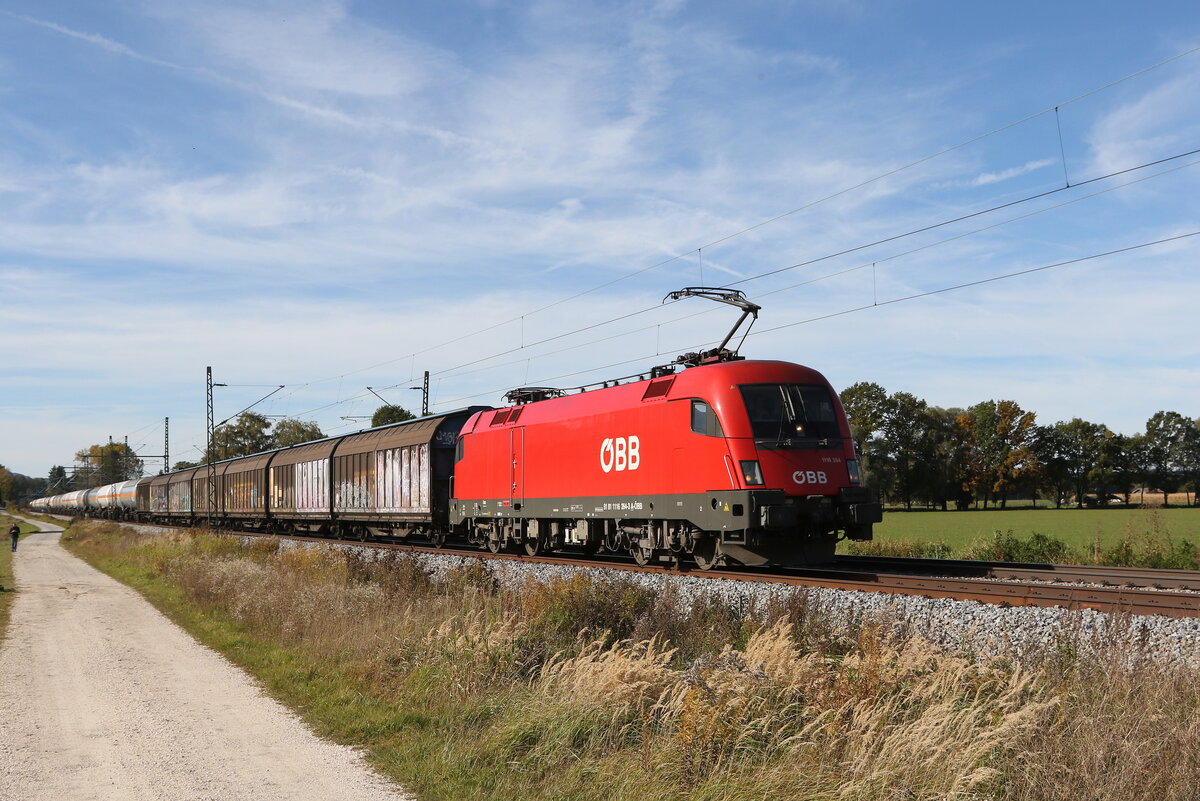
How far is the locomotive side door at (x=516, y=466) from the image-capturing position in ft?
77.9

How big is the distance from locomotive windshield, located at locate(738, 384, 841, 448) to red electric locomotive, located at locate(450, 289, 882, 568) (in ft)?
0.08

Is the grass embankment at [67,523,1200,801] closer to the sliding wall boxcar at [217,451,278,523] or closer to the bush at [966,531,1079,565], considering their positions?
the bush at [966,531,1079,565]

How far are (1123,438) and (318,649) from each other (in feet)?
361

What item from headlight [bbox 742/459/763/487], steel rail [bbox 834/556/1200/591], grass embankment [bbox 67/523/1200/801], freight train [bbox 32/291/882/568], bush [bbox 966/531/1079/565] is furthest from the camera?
bush [bbox 966/531/1079/565]

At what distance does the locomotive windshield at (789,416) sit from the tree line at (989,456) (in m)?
72.8

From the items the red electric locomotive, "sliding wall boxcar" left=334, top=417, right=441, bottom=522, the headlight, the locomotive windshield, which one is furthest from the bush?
"sliding wall boxcar" left=334, top=417, right=441, bottom=522

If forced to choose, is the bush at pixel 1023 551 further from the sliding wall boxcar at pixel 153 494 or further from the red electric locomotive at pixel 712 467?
the sliding wall boxcar at pixel 153 494

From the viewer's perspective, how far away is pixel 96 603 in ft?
71.9

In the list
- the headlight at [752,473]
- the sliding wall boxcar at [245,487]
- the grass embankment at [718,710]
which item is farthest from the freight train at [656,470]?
the sliding wall boxcar at [245,487]

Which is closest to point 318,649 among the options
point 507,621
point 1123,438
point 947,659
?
point 507,621

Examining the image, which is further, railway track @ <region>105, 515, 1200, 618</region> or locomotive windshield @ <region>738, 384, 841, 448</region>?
locomotive windshield @ <region>738, 384, 841, 448</region>

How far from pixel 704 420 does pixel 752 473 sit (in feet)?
4.74

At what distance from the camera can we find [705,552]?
18203mm

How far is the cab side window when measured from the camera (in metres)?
16.8
